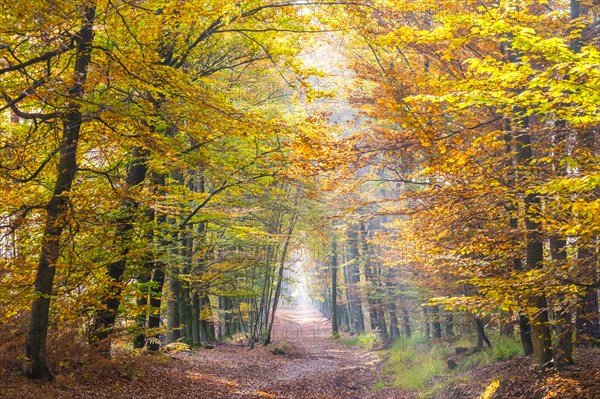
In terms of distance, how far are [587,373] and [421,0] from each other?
770 centimetres

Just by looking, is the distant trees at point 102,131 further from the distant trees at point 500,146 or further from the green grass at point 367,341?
the green grass at point 367,341

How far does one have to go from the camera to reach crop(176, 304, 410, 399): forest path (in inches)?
574

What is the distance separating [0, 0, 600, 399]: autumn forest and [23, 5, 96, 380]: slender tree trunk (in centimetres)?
3

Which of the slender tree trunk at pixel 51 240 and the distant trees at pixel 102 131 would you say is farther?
the slender tree trunk at pixel 51 240

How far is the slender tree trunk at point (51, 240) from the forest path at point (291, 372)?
5222 millimetres

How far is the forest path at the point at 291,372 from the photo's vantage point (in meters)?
14.6

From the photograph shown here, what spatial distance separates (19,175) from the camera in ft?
26.6

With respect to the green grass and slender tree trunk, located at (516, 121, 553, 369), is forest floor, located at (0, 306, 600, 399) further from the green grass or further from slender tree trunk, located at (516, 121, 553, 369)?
the green grass

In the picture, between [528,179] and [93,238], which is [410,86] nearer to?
[528,179]

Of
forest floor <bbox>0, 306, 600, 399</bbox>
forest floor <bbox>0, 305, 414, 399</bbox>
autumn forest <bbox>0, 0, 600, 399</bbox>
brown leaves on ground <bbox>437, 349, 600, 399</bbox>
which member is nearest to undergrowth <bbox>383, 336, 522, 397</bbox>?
autumn forest <bbox>0, 0, 600, 399</bbox>

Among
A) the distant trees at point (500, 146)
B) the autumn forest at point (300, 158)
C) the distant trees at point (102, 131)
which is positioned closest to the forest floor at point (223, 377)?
the autumn forest at point (300, 158)

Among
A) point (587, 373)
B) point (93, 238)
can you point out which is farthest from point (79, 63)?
Result: point (587, 373)

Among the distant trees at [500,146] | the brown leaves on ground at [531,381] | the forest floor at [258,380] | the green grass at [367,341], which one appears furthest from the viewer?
the green grass at [367,341]

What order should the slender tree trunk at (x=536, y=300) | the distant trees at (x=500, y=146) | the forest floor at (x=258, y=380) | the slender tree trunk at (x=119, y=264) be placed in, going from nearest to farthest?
the distant trees at (x=500, y=146) → the forest floor at (x=258, y=380) → the slender tree trunk at (x=536, y=300) → the slender tree trunk at (x=119, y=264)
